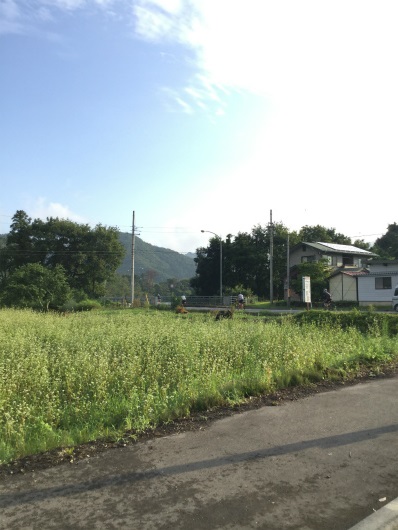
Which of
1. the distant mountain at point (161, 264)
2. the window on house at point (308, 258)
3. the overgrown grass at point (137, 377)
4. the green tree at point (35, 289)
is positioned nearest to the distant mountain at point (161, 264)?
the distant mountain at point (161, 264)

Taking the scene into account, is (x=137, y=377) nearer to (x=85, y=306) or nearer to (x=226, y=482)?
(x=226, y=482)

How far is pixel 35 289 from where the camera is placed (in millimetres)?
31625

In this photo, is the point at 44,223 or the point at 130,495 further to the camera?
the point at 44,223

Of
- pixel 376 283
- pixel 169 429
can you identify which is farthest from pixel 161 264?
pixel 169 429

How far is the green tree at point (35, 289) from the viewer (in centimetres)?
3144

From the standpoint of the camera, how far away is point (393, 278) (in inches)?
1336

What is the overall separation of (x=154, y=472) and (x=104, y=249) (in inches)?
2046

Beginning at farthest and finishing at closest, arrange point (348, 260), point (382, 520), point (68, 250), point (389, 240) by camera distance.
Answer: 1. point (389, 240)
2. point (68, 250)
3. point (348, 260)
4. point (382, 520)

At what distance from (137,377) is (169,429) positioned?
2.35 meters

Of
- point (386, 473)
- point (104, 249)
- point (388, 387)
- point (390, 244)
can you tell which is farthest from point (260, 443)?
point (390, 244)

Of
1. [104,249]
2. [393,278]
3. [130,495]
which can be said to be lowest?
[130,495]

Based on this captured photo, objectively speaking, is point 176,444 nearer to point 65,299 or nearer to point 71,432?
point 71,432

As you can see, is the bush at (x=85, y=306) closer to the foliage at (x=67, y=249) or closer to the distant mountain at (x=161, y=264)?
the foliage at (x=67, y=249)

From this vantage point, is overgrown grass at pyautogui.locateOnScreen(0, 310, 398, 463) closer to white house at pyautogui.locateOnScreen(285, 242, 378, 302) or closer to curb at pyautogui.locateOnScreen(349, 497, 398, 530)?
curb at pyautogui.locateOnScreen(349, 497, 398, 530)
